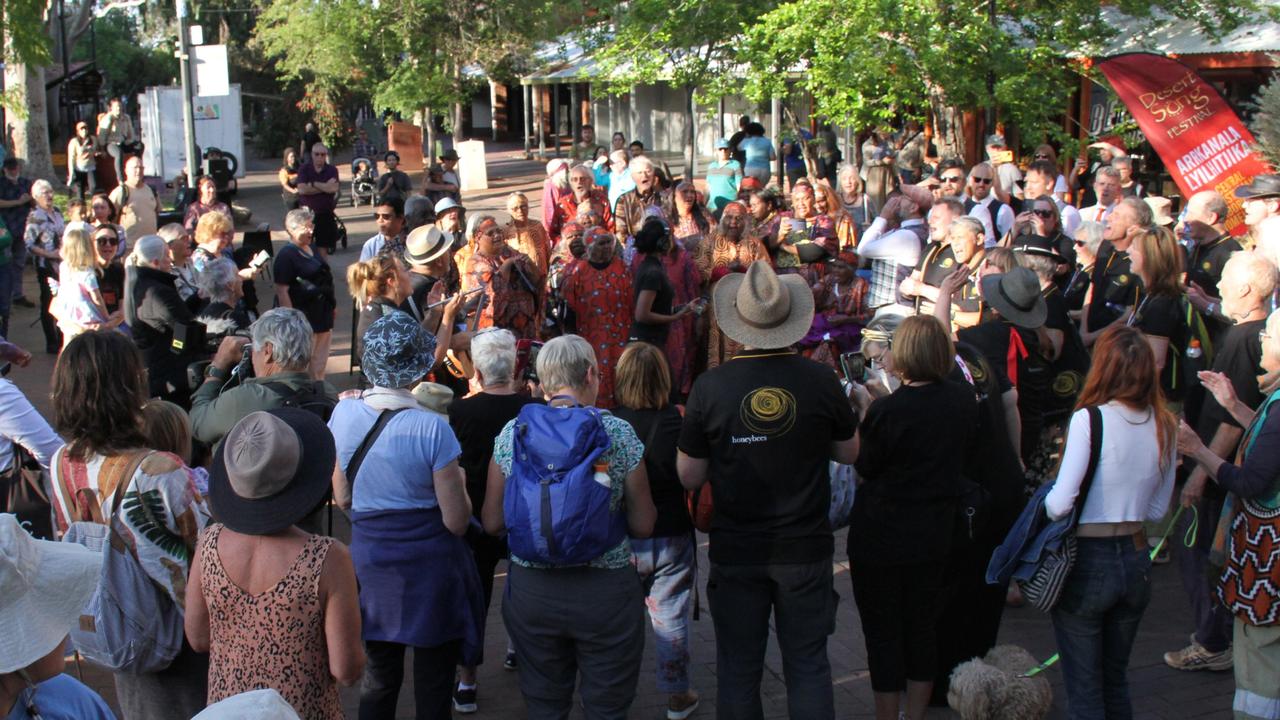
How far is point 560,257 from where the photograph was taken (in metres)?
8.78

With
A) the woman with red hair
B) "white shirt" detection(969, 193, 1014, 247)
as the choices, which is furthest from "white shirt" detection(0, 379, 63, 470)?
"white shirt" detection(969, 193, 1014, 247)

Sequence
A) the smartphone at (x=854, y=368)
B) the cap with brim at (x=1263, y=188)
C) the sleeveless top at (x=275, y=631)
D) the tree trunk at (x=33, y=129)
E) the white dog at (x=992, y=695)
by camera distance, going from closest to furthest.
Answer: the sleeveless top at (x=275, y=631) → the white dog at (x=992, y=695) → the smartphone at (x=854, y=368) → the cap with brim at (x=1263, y=188) → the tree trunk at (x=33, y=129)

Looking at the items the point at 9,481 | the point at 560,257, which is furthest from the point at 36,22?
the point at 9,481

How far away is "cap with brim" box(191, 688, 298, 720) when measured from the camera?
1.92 meters

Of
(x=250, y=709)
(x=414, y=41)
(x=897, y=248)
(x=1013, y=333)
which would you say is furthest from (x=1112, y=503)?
(x=414, y=41)

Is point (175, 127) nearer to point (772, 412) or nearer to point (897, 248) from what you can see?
point (897, 248)

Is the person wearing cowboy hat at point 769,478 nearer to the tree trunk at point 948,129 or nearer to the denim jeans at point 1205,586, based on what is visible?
the denim jeans at point 1205,586

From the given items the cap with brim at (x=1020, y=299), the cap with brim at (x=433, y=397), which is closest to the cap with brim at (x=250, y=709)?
the cap with brim at (x=433, y=397)

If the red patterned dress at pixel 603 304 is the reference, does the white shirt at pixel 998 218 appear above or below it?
above

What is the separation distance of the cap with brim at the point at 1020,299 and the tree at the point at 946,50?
746cm

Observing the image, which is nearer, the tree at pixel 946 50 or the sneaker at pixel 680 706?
the sneaker at pixel 680 706

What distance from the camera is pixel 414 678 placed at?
4199 mm

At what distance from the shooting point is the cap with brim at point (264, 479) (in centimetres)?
320

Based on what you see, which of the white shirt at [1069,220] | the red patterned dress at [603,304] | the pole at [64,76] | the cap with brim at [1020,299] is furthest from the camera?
the pole at [64,76]
